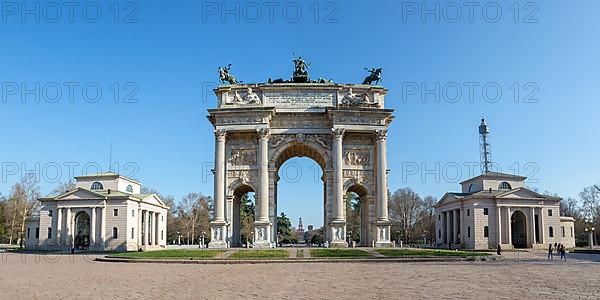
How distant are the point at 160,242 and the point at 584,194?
72.2 m

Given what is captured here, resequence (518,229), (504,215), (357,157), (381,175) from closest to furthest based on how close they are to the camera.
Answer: (381,175)
(357,157)
(504,215)
(518,229)

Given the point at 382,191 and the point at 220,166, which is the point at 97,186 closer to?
the point at 220,166

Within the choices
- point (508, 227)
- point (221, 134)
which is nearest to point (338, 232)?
point (221, 134)

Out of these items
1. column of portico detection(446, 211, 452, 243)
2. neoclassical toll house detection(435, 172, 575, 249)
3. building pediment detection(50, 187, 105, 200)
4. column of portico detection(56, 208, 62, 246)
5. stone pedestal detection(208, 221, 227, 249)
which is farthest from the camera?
column of portico detection(446, 211, 452, 243)

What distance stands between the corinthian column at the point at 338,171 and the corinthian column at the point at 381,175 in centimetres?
346

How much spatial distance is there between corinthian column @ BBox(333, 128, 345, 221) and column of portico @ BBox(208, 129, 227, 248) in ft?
33.6

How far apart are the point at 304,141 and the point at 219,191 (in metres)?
9.24

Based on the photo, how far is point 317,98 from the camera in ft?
166

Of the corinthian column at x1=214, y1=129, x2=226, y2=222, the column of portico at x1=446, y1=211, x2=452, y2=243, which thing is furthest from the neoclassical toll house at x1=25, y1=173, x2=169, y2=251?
the column of portico at x1=446, y1=211, x2=452, y2=243

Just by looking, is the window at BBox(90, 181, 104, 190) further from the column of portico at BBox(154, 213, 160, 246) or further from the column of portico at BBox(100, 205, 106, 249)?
the column of portico at BBox(154, 213, 160, 246)

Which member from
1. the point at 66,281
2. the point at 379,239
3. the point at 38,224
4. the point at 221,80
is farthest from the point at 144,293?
the point at 38,224

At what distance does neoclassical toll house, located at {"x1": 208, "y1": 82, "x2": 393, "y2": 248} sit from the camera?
160 feet

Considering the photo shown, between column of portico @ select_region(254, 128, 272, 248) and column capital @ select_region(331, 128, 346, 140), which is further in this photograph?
column capital @ select_region(331, 128, 346, 140)

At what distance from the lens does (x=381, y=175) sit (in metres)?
49.4
